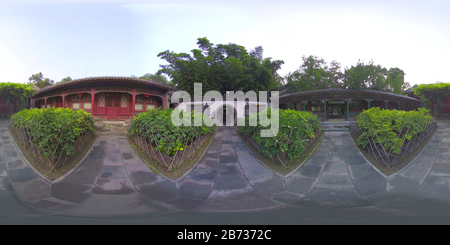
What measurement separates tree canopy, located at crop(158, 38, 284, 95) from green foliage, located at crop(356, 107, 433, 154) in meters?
8.07

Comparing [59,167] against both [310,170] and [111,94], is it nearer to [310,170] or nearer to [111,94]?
[310,170]

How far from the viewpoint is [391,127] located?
6.59 meters

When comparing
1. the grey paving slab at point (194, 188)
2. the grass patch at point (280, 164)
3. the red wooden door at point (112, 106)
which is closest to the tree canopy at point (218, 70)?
the red wooden door at point (112, 106)

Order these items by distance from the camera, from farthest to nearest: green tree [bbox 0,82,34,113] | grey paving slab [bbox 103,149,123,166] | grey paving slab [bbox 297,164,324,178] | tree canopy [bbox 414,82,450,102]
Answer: green tree [bbox 0,82,34,113], tree canopy [bbox 414,82,450,102], grey paving slab [bbox 103,149,123,166], grey paving slab [bbox 297,164,324,178]

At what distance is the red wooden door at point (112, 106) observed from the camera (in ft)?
46.6

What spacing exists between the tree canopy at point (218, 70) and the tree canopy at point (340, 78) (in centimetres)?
705

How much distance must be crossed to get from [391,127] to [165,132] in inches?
292

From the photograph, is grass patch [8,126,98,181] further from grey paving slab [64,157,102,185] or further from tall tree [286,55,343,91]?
tall tree [286,55,343,91]

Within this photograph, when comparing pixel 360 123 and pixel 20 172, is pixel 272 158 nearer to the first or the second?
pixel 360 123

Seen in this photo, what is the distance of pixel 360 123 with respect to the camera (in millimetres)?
7570

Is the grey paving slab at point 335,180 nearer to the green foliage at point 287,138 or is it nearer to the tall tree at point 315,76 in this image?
the green foliage at point 287,138

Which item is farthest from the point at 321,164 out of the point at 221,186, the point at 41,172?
the point at 41,172

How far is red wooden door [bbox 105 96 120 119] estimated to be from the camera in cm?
1420

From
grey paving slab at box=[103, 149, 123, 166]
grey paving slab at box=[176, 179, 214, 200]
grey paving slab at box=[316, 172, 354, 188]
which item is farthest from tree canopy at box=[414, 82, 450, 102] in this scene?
grey paving slab at box=[103, 149, 123, 166]
